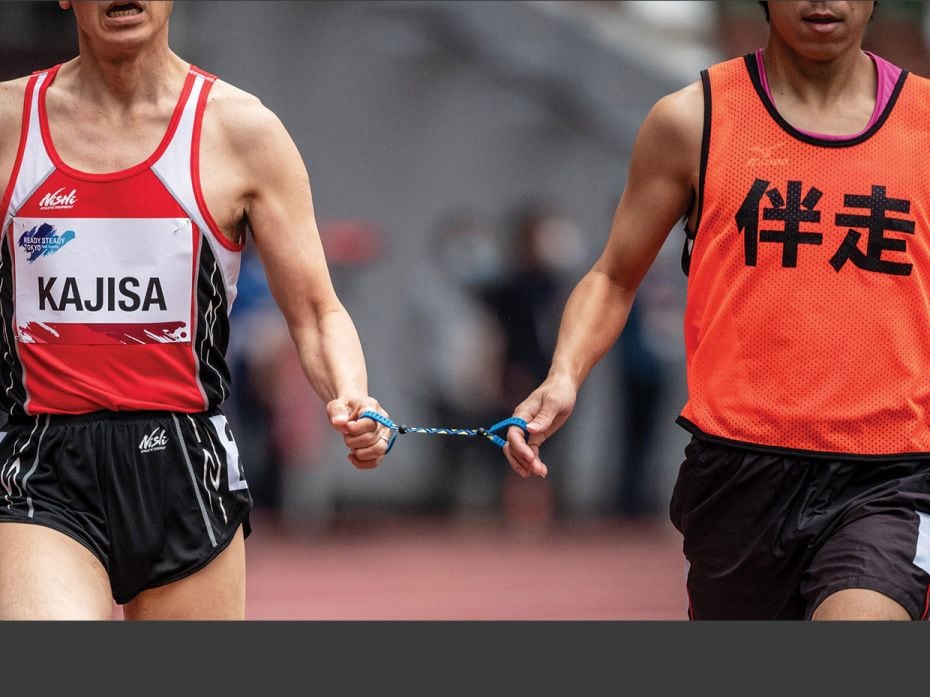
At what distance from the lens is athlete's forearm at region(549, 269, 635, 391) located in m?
4.77

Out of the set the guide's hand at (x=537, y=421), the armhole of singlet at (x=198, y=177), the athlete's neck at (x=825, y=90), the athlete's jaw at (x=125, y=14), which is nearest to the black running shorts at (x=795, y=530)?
the guide's hand at (x=537, y=421)

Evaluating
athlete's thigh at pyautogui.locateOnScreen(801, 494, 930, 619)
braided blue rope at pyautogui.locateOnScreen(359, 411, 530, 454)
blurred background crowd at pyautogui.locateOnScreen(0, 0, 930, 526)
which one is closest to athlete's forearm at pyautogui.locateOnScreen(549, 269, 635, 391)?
braided blue rope at pyautogui.locateOnScreen(359, 411, 530, 454)

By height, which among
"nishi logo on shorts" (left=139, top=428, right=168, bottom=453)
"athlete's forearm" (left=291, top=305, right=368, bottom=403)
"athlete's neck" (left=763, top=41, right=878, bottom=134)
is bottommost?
"nishi logo on shorts" (left=139, top=428, right=168, bottom=453)

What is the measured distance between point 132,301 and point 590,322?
1.31m

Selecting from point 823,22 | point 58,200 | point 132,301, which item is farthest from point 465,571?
point 823,22

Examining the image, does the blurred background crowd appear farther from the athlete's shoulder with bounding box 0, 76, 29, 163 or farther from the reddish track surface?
the athlete's shoulder with bounding box 0, 76, 29, 163

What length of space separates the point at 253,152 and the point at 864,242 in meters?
1.62

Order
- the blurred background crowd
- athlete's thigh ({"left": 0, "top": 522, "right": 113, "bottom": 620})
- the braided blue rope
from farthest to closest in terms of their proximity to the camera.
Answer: the blurred background crowd < the braided blue rope < athlete's thigh ({"left": 0, "top": 522, "right": 113, "bottom": 620})

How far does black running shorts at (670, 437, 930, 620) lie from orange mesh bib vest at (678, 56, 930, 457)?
0.22 ft

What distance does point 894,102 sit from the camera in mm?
4426

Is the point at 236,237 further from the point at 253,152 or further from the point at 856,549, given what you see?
the point at 856,549

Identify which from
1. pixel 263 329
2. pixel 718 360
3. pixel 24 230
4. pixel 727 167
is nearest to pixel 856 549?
pixel 718 360

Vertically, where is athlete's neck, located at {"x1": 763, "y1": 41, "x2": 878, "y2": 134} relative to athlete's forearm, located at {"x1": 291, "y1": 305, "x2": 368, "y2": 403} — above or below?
above

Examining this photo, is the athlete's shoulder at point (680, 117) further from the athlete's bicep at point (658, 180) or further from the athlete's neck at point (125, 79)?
the athlete's neck at point (125, 79)
